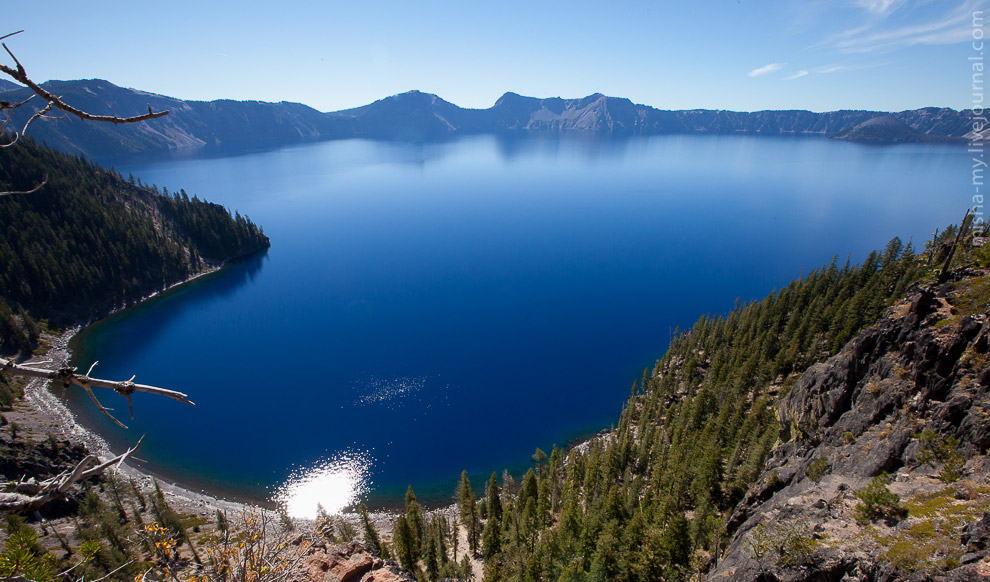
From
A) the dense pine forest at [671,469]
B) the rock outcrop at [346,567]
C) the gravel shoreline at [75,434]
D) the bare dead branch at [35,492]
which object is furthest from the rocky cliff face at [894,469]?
the gravel shoreline at [75,434]

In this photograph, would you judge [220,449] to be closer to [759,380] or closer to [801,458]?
[801,458]

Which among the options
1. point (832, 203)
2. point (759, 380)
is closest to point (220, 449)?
point (759, 380)

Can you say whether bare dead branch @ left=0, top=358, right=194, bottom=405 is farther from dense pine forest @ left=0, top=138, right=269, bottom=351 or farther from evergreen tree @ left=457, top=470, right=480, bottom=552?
dense pine forest @ left=0, top=138, right=269, bottom=351

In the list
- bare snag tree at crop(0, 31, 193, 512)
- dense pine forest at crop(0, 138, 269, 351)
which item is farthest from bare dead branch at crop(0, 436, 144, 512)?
dense pine forest at crop(0, 138, 269, 351)

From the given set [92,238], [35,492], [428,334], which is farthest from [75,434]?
[92,238]

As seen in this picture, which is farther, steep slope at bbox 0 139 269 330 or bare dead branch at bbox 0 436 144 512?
steep slope at bbox 0 139 269 330
